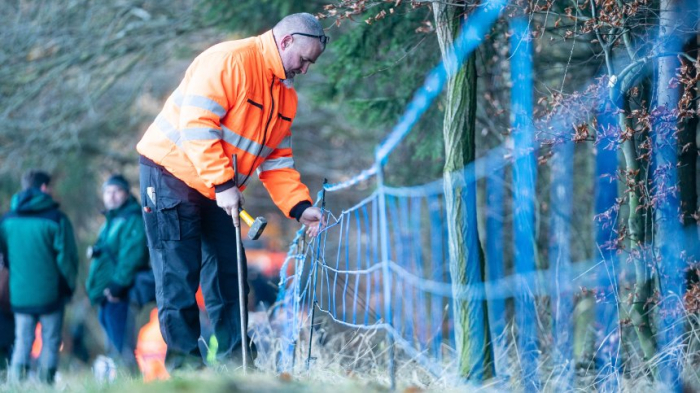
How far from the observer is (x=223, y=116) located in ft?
16.0

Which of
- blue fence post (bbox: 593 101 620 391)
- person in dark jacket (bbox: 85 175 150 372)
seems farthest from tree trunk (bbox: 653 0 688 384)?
person in dark jacket (bbox: 85 175 150 372)

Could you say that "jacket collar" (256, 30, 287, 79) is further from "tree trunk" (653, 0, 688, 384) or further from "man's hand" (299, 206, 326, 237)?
"tree trunk" (653, 0, 688, 384)

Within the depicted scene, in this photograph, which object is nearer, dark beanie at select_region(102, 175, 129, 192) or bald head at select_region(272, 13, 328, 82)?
bald head at select_region(272, 13, 328, 82)

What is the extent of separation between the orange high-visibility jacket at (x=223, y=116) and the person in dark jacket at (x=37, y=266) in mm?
3072

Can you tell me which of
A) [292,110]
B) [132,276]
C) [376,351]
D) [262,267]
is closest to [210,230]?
[292,110]

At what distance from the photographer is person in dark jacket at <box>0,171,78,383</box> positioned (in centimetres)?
783

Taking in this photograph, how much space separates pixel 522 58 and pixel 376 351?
2311 mm

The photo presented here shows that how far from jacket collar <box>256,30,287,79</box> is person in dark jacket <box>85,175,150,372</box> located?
9.82 feet

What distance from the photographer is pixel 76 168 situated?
49.2 ft

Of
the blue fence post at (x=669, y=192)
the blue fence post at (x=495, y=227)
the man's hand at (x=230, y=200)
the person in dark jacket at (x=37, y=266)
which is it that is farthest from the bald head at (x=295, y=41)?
the blue fence post at (x=495, y=227)

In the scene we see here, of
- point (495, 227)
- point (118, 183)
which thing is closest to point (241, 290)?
point (118, 183)

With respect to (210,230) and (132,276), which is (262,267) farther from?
(210,230)

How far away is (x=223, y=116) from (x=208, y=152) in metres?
0.23

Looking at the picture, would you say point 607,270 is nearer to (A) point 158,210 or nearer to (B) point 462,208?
(B) point 462,208
